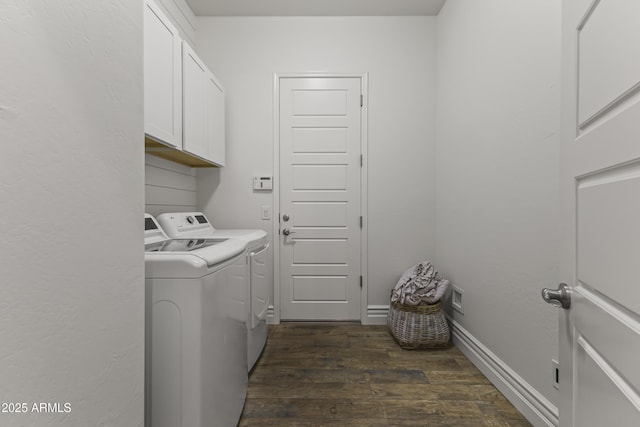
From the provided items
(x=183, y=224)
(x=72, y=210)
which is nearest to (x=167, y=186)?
(x=183, y=224)

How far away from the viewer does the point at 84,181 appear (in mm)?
598

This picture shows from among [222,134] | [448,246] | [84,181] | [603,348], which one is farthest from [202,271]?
[448,246]

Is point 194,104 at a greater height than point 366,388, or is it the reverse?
point 194,104

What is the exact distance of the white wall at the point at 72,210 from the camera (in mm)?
458

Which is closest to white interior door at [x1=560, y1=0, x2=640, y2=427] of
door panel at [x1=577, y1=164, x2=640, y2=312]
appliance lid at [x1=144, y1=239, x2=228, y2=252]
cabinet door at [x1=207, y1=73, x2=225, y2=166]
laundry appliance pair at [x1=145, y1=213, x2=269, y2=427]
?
door panel at [x1=577, y1=164, x2=640, y2=312]

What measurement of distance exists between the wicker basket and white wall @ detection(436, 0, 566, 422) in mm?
186

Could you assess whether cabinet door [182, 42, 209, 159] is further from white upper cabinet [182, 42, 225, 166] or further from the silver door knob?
the silver door knob

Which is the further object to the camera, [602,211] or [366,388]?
[366,388]

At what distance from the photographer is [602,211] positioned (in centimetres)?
58

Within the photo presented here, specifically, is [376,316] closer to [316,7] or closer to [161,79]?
[161,79]

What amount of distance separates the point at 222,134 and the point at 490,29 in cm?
211

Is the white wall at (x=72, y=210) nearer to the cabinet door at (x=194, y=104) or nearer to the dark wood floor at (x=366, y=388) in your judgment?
the dark wood floor at (x=366, y=388)

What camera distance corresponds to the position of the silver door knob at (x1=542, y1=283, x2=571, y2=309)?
2.35 feet

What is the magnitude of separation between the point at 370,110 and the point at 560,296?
7.67 feet
